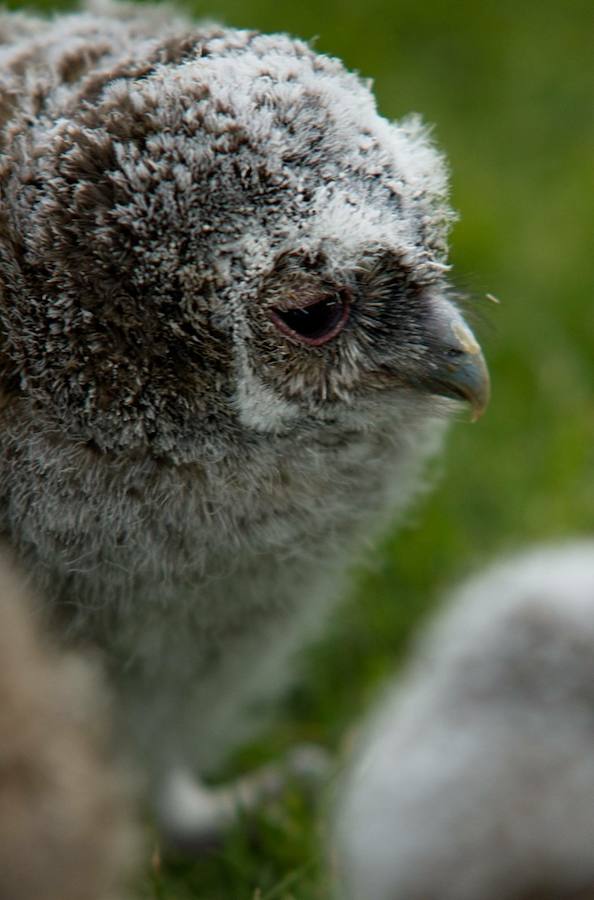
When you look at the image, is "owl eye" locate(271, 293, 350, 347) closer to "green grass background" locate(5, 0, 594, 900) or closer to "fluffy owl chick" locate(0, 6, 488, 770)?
"fluffy owl chick" locate(0, 6, 488, 770)

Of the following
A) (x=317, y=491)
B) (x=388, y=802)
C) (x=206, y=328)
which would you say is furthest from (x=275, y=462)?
(x=388, y=802)

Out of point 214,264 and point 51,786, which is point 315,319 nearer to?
point 214,264

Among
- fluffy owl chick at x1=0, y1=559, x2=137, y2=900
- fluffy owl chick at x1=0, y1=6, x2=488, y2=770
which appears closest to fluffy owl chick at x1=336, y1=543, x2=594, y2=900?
fluffy owl chick at x1=0, y1=6, x2=488, y2=770

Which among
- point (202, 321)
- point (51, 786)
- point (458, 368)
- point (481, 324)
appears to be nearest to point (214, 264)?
point (202, 321)

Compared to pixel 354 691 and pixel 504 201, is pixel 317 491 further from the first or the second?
pixel 504 201

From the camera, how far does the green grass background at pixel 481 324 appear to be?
2803 mm

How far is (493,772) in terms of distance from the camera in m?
2.06

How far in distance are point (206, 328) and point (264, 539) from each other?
0.42 meters

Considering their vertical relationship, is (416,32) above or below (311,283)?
above

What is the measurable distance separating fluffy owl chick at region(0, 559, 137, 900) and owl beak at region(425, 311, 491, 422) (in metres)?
0.79

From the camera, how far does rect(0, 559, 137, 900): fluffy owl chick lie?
1.51 meters

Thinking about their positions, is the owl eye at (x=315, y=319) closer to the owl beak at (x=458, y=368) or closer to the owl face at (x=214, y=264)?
the owl face at (x=214, y=264)

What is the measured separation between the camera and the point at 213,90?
209cm

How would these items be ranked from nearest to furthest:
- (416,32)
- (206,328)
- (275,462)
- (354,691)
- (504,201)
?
(206,328)
(275,462)
(354,691)
(504,201)
(416,32)
